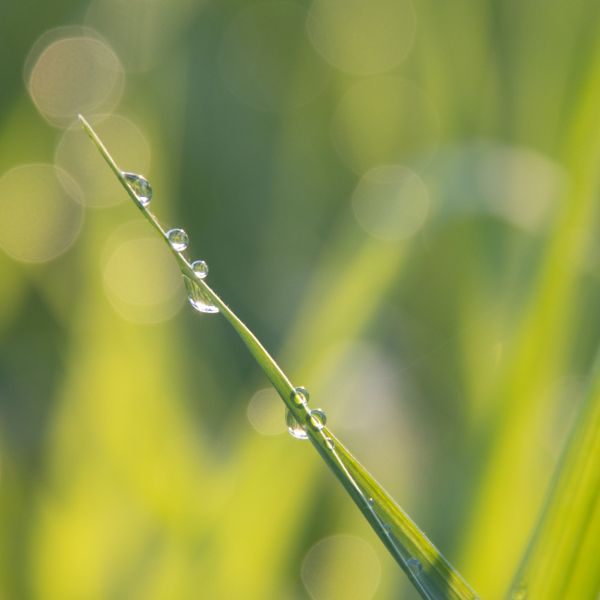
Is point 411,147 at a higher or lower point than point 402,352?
higher

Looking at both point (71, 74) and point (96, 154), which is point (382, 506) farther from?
point (71, 74)

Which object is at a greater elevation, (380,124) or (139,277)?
(380,124)

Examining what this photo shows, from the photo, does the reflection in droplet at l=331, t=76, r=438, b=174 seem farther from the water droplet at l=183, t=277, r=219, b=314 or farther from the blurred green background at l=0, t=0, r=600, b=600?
the water droplet at l=183, t=277, r=219, b=314

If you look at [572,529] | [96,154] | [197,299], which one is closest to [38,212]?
[96,154]

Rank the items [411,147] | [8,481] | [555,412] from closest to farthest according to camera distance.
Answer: [8,481] < [555,412] < [411,147]

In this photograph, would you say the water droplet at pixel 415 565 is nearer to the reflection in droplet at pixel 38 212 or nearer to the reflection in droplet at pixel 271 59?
the reflection in droplet at pixel 38 212

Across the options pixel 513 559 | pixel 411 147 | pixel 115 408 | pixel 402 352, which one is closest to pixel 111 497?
pixel 115 408

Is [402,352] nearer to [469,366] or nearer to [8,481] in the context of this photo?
[469,366]
